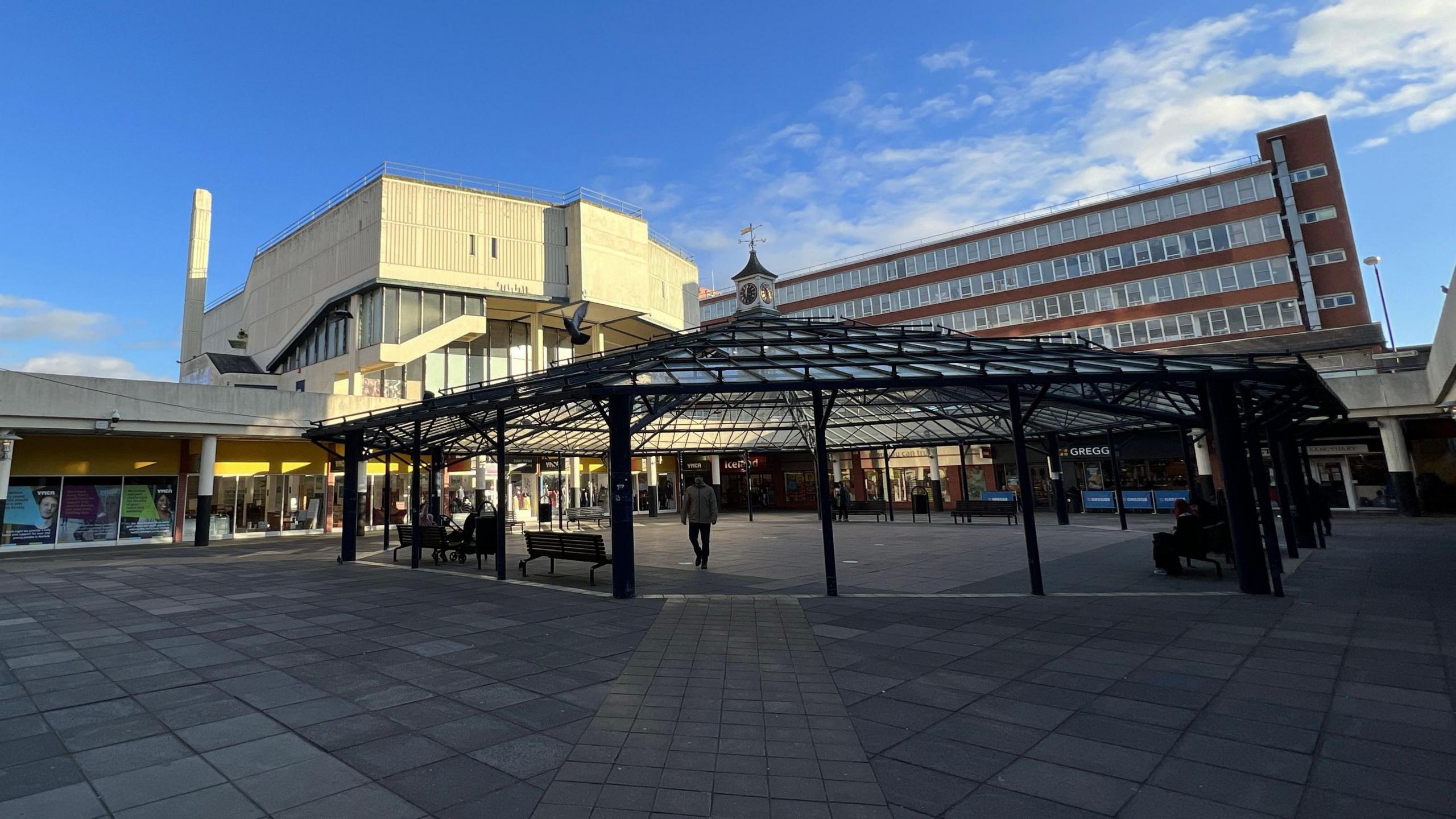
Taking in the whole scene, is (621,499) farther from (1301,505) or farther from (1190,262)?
(1190,262)

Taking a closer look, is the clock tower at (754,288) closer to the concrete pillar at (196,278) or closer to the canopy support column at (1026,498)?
the canopy support column at (1026,498)

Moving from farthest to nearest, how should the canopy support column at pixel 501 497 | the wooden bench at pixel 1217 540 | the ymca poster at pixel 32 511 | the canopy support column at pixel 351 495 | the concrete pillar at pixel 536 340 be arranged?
1. the concrete pillar at pixel 536 340
2. the ymca poster at pixel 32 511
3. the canopy support column at pixel 351 495
4. the canopy support column at pixel 501 497
5. the wooden bench at pixel 1217 540

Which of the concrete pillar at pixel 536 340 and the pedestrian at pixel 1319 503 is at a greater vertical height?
the concrete pillar at pixel 536 340

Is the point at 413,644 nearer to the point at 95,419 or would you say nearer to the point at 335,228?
the point at 95,419

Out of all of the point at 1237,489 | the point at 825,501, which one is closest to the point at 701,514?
the point at 825,501

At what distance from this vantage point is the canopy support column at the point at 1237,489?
9406 mm

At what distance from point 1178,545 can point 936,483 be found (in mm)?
23853

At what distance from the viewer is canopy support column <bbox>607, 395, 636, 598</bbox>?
33.9 feet

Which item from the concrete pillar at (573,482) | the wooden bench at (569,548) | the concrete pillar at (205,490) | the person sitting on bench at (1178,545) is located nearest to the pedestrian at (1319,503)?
the person sitting on bench at (1178,545)

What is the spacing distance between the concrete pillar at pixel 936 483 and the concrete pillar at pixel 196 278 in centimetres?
5028

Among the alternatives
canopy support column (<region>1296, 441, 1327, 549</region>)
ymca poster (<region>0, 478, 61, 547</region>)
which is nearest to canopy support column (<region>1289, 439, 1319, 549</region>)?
canopy support column (<region>1296, 441, 1327, 549</region>)

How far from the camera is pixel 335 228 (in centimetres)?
3269

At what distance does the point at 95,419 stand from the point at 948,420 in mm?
30694

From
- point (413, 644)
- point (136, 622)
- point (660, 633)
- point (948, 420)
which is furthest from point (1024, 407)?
point (136, 622)
